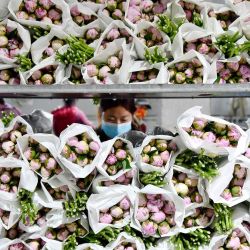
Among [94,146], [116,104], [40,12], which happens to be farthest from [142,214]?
[116,104]

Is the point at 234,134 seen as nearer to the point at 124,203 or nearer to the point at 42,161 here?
the point at 124,203

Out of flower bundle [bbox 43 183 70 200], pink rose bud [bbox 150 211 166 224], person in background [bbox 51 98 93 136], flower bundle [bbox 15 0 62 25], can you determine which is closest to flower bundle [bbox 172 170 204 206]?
pink rose bud [bbox 150 211 166 224]

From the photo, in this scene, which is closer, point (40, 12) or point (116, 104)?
point (40, 12)

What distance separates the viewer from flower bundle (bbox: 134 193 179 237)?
5.16 feet

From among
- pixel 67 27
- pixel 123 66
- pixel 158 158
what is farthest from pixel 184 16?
pixel 158 158

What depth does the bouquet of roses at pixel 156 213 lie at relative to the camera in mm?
1566

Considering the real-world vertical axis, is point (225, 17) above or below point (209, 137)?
above

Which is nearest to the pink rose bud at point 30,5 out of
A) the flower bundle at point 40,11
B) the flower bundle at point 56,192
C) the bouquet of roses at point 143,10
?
the flower bundle at point 40,11

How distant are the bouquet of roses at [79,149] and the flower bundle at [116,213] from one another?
178 millimetres

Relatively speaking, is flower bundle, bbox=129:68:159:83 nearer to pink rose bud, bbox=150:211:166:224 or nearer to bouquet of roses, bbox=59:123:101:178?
bouquet of roses, bbox=59:123:101:178

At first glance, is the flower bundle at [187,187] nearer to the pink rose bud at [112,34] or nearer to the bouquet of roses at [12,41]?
the pink rose bud at [112,34]

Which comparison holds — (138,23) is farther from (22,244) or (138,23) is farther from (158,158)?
(22,244)

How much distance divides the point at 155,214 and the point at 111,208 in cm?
17

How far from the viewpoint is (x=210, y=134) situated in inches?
60.7
